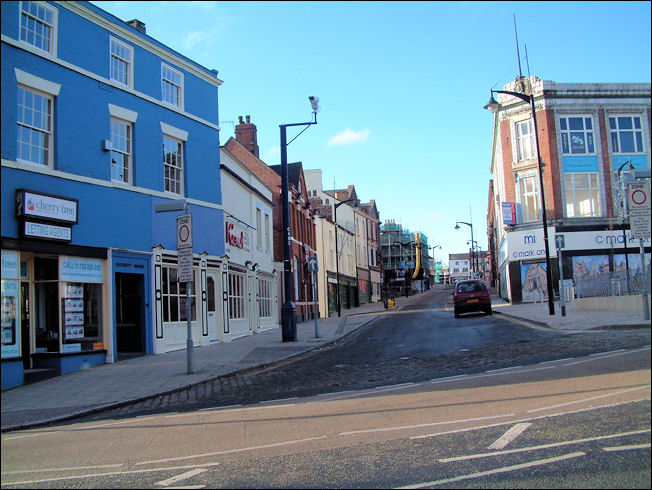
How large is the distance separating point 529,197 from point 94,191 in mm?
29635

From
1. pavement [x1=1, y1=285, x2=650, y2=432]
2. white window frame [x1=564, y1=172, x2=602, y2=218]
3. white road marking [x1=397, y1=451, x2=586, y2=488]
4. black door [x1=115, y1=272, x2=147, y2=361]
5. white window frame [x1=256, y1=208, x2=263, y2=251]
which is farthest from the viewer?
white window frame [x1=256, y1=208, x2=263, y2=251]

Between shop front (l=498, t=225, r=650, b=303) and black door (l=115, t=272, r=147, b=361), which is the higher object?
shop front (l=498, t=225, r=650, b=303)

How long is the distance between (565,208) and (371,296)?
48.0m

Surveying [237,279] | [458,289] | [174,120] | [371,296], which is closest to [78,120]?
[174,120]

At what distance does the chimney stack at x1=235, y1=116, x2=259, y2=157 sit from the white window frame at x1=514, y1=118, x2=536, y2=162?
58.2ft


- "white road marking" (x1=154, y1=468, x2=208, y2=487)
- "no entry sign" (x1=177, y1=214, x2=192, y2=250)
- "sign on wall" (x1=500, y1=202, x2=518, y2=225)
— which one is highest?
"sign on wall" (x1=500, y1=202, x2=518, y2=225)

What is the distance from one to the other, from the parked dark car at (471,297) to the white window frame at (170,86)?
16332mm

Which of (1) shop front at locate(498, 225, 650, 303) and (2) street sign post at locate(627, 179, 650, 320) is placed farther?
(1) shop front at locate(498, 225, 650, 303)

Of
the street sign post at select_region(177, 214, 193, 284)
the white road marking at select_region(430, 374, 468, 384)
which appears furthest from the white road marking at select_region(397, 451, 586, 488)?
the street sign post at select_region(177, 214, 193, 284)

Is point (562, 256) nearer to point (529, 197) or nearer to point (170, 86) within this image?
point (529, 197)

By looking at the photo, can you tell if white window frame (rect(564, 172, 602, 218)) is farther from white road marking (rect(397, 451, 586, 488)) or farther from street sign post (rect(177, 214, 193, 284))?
white road marking (rect(397, 451, 586, 488))

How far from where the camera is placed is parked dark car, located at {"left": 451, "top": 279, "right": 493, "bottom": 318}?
28078 mm

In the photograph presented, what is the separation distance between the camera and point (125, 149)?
→ 55.2 feet

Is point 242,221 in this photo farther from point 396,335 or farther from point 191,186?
point 396,335
